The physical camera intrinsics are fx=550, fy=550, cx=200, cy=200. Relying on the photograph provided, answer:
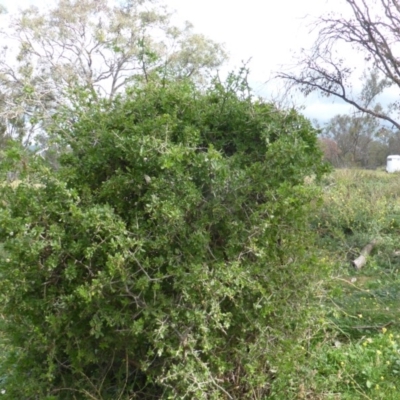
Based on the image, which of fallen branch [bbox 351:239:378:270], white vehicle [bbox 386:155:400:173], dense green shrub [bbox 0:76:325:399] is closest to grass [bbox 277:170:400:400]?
fallen branch [bbox 351:239:378:270]

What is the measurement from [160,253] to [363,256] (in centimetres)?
560

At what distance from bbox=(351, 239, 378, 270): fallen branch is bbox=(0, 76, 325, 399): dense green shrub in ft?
15.1

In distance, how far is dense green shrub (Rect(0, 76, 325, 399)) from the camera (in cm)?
274

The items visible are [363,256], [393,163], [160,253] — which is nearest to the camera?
[160,253]

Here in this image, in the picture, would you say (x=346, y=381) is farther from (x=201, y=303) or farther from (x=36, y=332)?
(x=36, y=332)

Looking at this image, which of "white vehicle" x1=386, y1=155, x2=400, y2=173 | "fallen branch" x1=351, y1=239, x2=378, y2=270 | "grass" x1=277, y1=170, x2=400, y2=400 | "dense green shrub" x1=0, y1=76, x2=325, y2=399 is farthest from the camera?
"white vehicle" x1=386, y1=155, x2=400, y2=173

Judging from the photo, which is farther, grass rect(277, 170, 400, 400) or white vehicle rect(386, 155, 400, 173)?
white vehicle rect(386, 155, 400, 173)

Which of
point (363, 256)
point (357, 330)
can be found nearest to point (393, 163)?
point (363, 256)

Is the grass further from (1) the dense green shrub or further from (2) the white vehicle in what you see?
(2) the white vehicle

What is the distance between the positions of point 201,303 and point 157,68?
146cm

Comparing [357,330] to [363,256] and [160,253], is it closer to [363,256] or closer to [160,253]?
[160,253]

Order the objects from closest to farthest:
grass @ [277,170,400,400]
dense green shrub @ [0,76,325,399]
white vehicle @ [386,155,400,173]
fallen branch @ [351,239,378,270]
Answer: dense green shrub @ [0,76,325,399] < grass @ [277,170,400,400] < fallen branch @ [351,239,378,270] < white vehicle @ [386,155,400,173]

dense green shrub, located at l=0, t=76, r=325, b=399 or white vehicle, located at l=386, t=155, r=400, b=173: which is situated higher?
white vehicle, located at l=386, t=155, r=400, b=173

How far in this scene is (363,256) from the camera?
7.80 m
